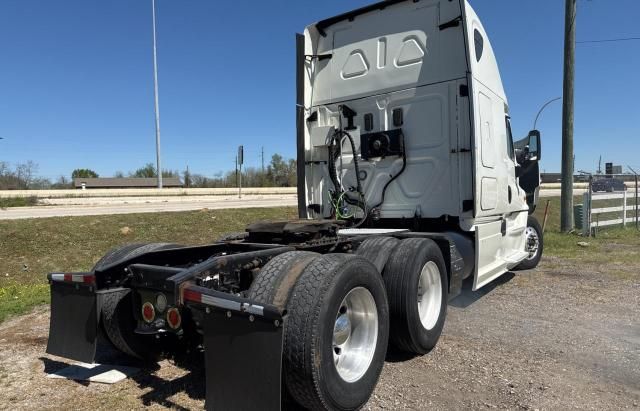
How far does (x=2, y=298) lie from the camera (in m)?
6.38

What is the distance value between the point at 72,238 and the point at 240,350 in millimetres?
11110

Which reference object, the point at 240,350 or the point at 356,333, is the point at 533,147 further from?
the point at 240,350

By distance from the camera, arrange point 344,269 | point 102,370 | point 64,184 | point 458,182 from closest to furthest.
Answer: point 344,269 → point 102,370 → point 458,182 → point 64,184

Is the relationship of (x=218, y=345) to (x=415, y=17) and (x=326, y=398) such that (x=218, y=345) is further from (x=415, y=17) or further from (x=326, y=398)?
(x=415, y=17)

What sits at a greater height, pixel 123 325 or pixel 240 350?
pixel 240 350

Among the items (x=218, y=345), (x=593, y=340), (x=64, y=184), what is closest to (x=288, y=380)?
A: (x=218, y=345)

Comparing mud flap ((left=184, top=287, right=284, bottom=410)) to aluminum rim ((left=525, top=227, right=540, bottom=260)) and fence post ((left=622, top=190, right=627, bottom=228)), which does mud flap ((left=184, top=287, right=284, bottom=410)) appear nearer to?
aluminum rim ((left=525, top=227, right=540, bottom=260))

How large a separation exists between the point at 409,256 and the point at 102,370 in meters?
2.65

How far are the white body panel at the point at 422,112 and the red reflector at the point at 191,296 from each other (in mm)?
3442

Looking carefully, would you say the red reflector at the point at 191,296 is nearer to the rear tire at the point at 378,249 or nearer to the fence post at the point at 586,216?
the rear tire at the point at 378,249

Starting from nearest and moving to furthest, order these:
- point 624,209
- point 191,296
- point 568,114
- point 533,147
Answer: point 191,296
point 533,147
point 568,114
point 624,209

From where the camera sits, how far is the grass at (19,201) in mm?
24644

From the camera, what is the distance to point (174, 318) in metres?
3.06

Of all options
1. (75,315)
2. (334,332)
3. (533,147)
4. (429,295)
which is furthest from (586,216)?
(75,315)
